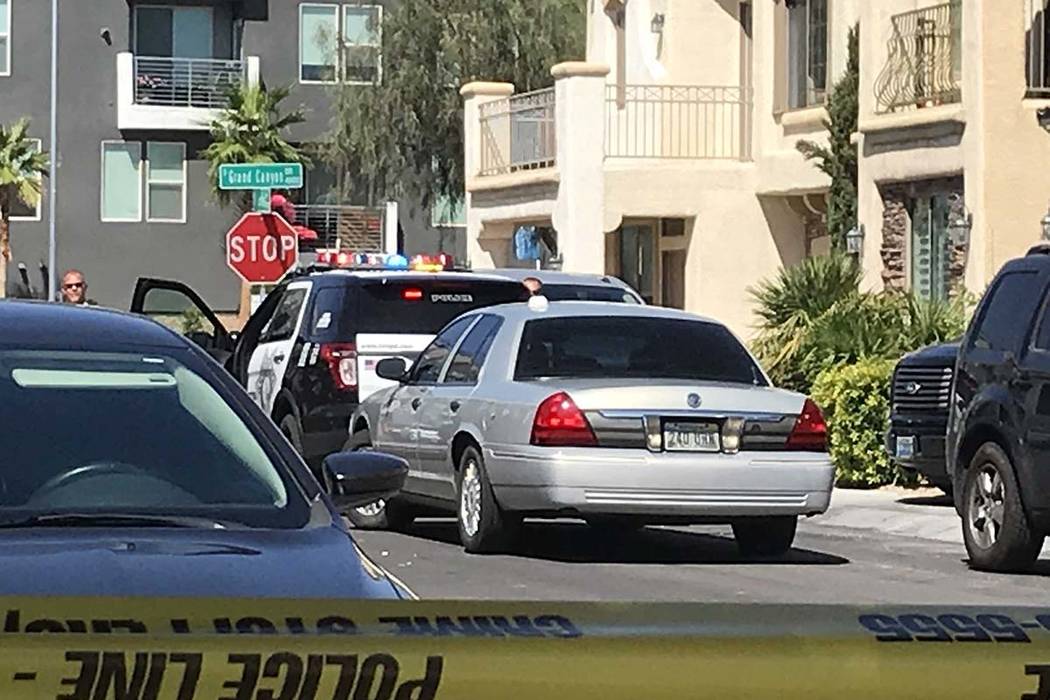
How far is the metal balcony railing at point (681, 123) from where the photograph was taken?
32188 mm

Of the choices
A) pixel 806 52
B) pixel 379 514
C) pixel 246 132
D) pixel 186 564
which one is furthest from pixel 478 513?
pixel 246 132

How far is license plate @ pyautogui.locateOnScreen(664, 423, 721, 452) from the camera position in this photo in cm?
1294

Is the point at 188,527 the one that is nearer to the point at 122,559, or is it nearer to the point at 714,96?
the point at 122,559

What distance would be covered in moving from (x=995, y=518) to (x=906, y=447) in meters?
3.84

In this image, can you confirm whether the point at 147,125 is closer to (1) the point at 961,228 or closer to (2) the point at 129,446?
(1) the point at 961,228

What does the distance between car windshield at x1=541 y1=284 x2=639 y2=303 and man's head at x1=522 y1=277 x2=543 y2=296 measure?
20 cm

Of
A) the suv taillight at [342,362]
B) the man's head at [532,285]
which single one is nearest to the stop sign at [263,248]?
the man's head at [532,285]

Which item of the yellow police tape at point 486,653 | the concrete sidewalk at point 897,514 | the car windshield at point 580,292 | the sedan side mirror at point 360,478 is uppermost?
the car windshield at point 580,292

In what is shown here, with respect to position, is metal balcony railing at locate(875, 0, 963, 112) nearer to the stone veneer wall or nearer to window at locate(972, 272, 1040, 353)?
the stone veneer wall

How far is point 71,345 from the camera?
19.9ft

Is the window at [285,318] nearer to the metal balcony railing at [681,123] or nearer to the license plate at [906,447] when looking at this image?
the license plate at [906,447]

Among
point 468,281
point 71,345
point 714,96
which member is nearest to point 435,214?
point 714,96

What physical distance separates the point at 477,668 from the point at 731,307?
29.9 metres

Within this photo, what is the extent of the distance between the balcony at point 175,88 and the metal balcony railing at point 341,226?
327 centimetres
